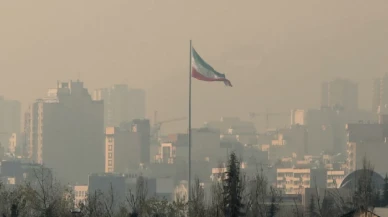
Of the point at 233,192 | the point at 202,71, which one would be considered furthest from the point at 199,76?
the point at 233,192

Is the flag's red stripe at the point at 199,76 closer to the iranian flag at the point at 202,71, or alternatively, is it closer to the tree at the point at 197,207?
the iranian flag at the point at 202,71

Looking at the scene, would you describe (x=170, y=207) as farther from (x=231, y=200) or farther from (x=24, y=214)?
(x=231, y=200)

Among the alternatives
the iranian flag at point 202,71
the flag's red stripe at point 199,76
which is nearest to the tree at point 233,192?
the flag's red stripe at point 199,76

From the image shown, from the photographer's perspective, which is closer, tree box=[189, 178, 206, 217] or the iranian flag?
tree box=[189, 178, 206, 217]

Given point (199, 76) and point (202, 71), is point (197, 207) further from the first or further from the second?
point (202, 71)

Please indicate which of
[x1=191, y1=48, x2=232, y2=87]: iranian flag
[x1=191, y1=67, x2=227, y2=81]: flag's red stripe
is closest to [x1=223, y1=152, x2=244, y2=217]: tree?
[x1=191, y1=67, x2=227, y2=81]: flag's red stripe

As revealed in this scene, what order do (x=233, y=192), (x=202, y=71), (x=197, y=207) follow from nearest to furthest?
1. (x=233, y=192)
2. (x=197, y=207)
3. (x=202, y=71)

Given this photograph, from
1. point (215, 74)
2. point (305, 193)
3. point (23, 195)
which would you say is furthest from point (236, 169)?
point (305, 193)

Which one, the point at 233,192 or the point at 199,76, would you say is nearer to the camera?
the point at 233,192

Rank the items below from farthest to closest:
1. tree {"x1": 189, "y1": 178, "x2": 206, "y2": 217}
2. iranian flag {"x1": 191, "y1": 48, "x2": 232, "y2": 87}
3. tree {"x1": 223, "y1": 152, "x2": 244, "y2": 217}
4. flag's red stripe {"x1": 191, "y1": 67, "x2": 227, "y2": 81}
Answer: iranian flag {"x1": 191, "y1": 48, "x2": 232, "y2": 87} < flag's red stripe {"x1": 191, "y1": 67, "x2": 227, "y2": 81} < tree {"x1": 189, "y1": 178, "x2": 206, "y2": 217} < tree {"x1": 223, "y1": 152, "x2": 244, "y2": 217}

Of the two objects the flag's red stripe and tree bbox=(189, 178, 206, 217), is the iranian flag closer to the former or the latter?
the flag's red stripe

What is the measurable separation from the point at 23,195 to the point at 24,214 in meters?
2.99

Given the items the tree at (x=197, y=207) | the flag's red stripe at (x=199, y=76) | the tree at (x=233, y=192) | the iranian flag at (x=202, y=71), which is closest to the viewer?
the tree at (x=233, y=192)

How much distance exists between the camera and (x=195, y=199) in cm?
5991
